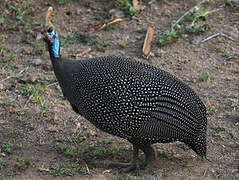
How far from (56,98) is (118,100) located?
5.54ft

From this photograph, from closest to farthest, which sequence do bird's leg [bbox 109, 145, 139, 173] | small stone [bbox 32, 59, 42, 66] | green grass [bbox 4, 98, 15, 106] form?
bird's leg [bbox 109, 145, 139, 173]
green grass [bbox 4, 98, 15, 106]
small stone [bbox 32, 59, 42, 66]

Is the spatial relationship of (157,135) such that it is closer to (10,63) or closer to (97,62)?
(97,62)

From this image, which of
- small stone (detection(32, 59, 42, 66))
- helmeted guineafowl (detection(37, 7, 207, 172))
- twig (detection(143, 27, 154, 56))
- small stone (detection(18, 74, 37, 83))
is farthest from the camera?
twig (detection(143, 27, 154, 56))

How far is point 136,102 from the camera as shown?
422cm

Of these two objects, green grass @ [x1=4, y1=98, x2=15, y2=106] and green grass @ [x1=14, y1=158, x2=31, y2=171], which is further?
green grass @ [x1=4, y1=98, x2=15, y2=106]

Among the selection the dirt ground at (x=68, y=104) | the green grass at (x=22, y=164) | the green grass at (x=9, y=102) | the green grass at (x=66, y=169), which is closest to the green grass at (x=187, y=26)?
the dirt ground at (x=68, y=104)

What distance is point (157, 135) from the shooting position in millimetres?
4254

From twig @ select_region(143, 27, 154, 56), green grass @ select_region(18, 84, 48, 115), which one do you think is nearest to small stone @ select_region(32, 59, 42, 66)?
green grass @ select_region(18, 84, 48, 115)

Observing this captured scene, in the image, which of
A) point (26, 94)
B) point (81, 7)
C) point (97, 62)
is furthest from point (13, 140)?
point (81, 7)

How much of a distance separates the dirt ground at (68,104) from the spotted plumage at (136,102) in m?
0.43

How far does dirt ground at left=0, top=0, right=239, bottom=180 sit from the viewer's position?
4625 mm

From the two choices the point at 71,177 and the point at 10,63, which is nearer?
the point at 71,177

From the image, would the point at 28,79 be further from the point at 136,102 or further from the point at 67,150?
the point at 136,102

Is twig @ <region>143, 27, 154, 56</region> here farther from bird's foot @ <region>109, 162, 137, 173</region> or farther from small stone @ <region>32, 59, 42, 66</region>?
bird's foot @ <region>109, 162, 137, 173</region>
